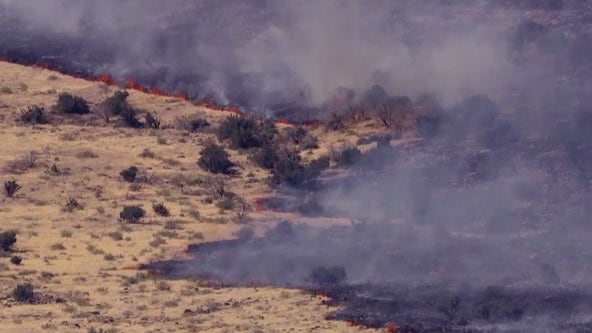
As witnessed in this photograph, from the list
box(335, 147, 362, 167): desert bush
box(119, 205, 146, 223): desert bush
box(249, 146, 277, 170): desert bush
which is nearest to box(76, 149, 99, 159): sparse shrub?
box(249, 146, 277, 170): desert bush

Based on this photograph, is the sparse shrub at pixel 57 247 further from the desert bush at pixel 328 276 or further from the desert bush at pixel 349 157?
the desert bush at pixel 349 157

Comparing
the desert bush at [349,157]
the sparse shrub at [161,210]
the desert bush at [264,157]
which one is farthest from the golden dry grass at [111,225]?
the desert bush at [349,157]

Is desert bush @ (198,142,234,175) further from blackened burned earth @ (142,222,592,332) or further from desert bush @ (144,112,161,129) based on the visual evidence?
blackened burned earth @ (142,222,592,332)

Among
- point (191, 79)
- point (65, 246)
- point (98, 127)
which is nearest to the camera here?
point (65, 246)

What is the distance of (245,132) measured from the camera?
48.2 meters

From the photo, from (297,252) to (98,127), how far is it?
15.8 meters

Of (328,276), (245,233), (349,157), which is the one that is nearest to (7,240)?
(245,233)

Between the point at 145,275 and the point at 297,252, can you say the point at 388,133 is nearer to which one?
the point at 297,252

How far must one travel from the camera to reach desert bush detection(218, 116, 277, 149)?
4812cm

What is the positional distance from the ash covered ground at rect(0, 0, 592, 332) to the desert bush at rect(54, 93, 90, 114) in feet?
12.3

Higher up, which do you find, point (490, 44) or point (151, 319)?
point (490, 44)

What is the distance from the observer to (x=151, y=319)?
101 feet

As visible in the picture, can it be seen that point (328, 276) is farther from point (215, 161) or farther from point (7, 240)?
point (215, 161)

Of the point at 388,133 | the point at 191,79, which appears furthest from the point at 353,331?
the point at 191,79
